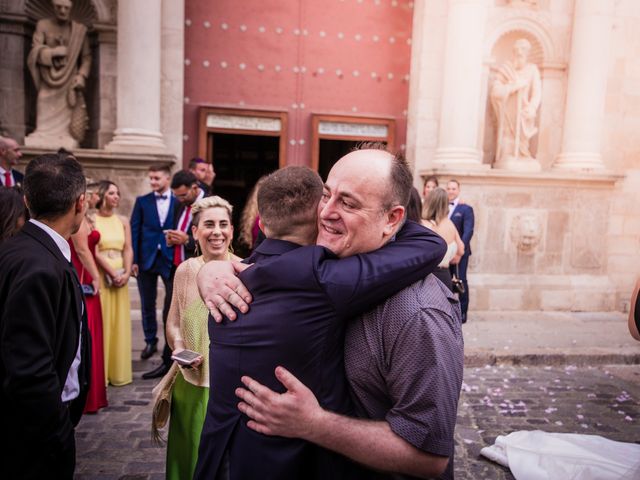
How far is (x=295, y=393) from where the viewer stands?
5.01 ft

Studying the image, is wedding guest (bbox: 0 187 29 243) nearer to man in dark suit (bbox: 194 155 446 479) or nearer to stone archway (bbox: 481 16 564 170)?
man in dark suit (bbox: 194 155 446 479)

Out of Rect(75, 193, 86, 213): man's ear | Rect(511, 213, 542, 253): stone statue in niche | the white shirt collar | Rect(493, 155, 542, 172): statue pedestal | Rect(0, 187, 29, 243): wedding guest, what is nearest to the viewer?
the white shirt collar

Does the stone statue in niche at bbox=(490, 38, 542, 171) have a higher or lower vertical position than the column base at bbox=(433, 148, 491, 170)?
higher

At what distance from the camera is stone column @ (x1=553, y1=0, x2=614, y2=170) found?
871 centimetres

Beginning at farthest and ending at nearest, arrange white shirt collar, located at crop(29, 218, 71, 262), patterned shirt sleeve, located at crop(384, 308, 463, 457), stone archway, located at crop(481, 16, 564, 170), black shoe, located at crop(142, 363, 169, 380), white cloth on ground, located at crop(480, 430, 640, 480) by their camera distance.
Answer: stone archway, located at crop(481, 16, 564, 170), black shoe, located at crop(142, 363, 169, 380), white cloth on ground, located at crop(480, 430, 640, 480), white shirt collar, located at crop(29, 218, 71, 262), patterned shirt sleeve, located at crop(384, 308, 463, 457)

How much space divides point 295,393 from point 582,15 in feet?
30.5

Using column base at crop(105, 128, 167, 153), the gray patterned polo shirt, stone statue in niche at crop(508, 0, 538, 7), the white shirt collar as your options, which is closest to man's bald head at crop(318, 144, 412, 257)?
the gray patterned polo shirt

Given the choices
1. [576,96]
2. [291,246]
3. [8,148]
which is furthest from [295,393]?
[576,96]

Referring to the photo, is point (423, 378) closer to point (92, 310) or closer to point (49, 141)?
point (92, 310)

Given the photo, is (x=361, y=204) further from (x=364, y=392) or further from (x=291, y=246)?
(x=364, y=392)

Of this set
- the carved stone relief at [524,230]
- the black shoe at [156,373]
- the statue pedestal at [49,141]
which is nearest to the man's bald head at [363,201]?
the black shoe at [156,373]

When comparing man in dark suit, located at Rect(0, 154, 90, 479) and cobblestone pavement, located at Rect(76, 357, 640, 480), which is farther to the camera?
cobblestone pavement, located at Rect(76, 357, 640, 480)

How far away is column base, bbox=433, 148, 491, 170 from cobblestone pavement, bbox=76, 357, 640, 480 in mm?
3397

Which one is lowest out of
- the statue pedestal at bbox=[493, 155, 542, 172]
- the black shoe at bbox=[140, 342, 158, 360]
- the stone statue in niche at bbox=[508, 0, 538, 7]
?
the black shoe at bbox=[140, 342, 158, 360]
